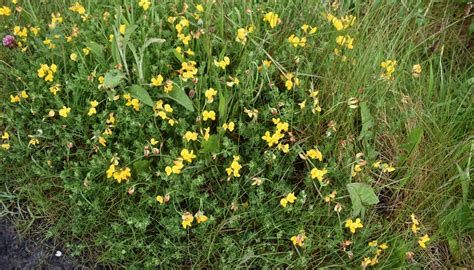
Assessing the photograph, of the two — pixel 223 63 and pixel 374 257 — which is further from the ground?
pixel 223 63

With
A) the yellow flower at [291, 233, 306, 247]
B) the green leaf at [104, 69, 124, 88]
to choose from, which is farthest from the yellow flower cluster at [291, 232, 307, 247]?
the green leaf at [104, 69, 124, 88]

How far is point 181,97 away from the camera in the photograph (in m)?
2.10

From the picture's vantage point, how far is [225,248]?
1985 millimetres

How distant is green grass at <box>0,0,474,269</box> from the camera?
6.64 ft

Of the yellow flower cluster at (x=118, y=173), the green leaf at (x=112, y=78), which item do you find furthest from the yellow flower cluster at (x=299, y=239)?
the green leaf at (x=112, y=78)

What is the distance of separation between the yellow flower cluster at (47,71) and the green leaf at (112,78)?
0.28 metres

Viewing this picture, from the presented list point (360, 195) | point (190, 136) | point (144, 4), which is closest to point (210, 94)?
point (190, 136)

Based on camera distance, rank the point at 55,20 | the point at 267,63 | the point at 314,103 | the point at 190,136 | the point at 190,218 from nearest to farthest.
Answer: the point at 190,218, the point at 190,136, the point at 314,103, the point at 267,63, the point at 55,20

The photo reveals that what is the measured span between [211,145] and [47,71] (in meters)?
0.79

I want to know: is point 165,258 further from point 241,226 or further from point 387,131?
point 387,131

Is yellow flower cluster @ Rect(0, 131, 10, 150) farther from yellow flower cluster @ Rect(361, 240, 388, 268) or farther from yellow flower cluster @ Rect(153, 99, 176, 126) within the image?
yellow flower cluster @ Rect(361, 240, 388, 268)

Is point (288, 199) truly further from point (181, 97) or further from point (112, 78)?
point (112, 78)

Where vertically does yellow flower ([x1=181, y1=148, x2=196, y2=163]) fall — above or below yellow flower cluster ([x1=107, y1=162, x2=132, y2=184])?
above

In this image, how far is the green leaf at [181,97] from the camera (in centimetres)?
208
